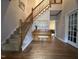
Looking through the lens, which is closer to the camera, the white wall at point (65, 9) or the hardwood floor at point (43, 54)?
the hardwood floor at point (43, 54)

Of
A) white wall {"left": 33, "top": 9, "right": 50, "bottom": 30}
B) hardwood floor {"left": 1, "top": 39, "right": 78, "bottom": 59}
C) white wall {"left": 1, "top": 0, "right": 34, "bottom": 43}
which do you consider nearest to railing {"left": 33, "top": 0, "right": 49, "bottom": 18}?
white wall {"left": 33, "top": 9, "right": 50, "bottom": 30}

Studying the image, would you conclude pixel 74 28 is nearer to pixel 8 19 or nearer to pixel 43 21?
pixel 8 19

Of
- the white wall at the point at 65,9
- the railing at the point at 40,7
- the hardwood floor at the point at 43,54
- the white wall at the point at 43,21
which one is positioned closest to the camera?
the hardwood floor at the point at 43,54

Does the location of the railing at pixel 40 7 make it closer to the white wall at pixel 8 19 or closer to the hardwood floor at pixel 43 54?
the white wall at pixel 8 19

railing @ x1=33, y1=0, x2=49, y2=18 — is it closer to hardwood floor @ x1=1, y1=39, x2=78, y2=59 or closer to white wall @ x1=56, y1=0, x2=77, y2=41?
white wall @ x1=56, y1=0, x2=77, y2=41

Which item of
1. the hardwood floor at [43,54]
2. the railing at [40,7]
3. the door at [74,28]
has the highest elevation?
the railing at [40,7]

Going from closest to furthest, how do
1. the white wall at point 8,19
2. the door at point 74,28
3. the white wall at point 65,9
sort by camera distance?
the white wall at point 8,19 → the door at point 74,28 → the white wall at point 65,9

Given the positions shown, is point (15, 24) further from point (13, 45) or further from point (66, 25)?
point (66, 25)

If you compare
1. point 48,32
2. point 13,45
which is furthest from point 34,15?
point 13,45

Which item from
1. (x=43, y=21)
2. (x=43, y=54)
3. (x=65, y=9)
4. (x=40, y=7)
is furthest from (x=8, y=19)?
(x=43, y=21)

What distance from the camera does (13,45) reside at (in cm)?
612

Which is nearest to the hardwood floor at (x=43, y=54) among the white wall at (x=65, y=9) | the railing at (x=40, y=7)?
the white wall at (x=65, y=9)

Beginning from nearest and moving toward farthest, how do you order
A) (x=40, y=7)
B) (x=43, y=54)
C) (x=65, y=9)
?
(x=43, y=54), (x=65, y=9), (x=40, y=7)

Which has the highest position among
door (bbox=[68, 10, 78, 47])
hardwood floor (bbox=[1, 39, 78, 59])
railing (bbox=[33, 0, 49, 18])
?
railing (bbox=[33, 0, 49, 18])
